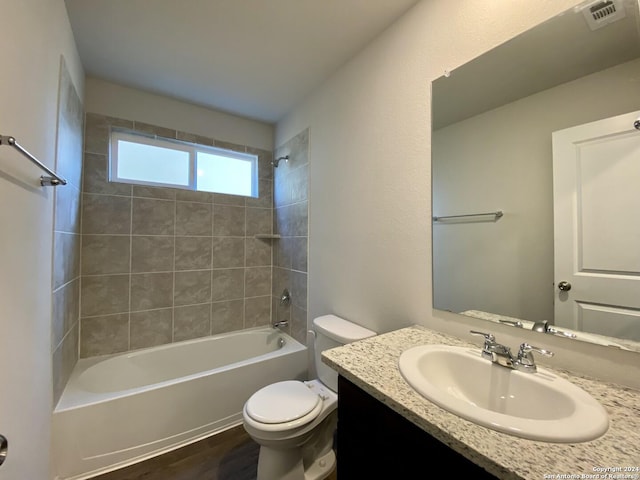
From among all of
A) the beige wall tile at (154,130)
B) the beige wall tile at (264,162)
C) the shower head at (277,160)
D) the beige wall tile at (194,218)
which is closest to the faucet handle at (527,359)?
the shower head at (277,160)

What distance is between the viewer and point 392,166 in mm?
1409

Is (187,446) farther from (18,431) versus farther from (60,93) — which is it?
(60,93)

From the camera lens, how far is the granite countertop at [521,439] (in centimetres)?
46

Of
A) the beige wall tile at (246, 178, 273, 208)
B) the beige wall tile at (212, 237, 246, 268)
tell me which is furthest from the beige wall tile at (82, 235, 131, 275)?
the beige wall tile at (246, 178, 273, 208)

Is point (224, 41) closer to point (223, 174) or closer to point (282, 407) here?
point (223, 174)

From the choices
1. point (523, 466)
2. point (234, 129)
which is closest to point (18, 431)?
point (523, 466)

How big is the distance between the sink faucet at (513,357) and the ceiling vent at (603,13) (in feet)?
3.41

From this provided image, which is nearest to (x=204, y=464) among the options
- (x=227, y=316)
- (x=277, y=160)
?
(x=227, y=316)

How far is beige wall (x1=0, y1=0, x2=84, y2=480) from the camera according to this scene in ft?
2.67

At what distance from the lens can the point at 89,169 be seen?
1.93m

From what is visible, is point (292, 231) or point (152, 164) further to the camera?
point (292, 231)

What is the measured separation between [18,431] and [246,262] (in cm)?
178

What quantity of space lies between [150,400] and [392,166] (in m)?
1.97

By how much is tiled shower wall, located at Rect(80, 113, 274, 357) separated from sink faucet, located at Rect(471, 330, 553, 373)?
84.2 inches
